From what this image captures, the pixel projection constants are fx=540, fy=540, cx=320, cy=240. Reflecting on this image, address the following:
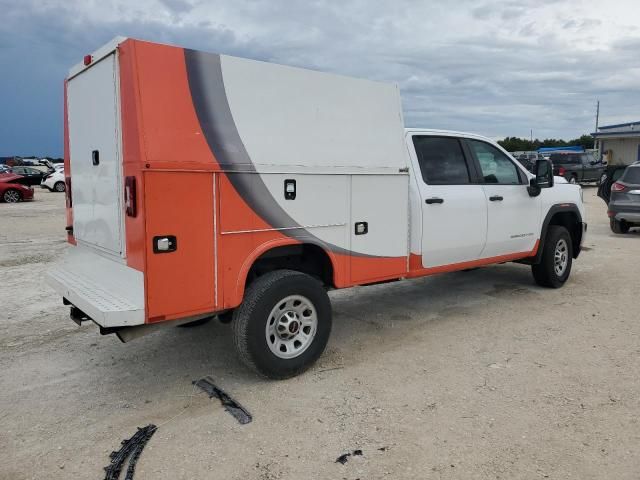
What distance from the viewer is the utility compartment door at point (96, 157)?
12.3 feet

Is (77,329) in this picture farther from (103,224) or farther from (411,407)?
(411,407)

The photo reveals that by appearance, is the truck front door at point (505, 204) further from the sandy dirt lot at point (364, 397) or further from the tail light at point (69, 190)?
the tail light at point (69, 190)

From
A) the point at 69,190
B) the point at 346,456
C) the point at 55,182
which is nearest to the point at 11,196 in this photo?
the point at 55,182

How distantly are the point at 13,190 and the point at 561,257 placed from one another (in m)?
Answer: 22.6

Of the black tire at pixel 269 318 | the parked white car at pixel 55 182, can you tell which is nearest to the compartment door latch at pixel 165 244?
the black tire at pixel 269 318

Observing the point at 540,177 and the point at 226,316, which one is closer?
the point at 226,316

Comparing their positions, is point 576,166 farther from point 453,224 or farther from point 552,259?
point 453,224

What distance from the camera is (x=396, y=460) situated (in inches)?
124

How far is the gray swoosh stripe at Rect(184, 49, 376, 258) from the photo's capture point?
12.0ft

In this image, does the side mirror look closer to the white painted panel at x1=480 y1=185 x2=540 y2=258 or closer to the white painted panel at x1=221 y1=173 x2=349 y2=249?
the white painted panel at x1=480 y1=185 x2=540 y2=258

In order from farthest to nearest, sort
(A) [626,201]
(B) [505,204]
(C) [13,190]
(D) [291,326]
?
(C) [13,190], (A) [626,201], (B) [505,204], (D) [291,326]

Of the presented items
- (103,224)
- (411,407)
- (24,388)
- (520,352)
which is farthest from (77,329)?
(520,352)

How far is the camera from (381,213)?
4816 millimetres

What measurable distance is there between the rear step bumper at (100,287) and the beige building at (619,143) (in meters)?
43.2
